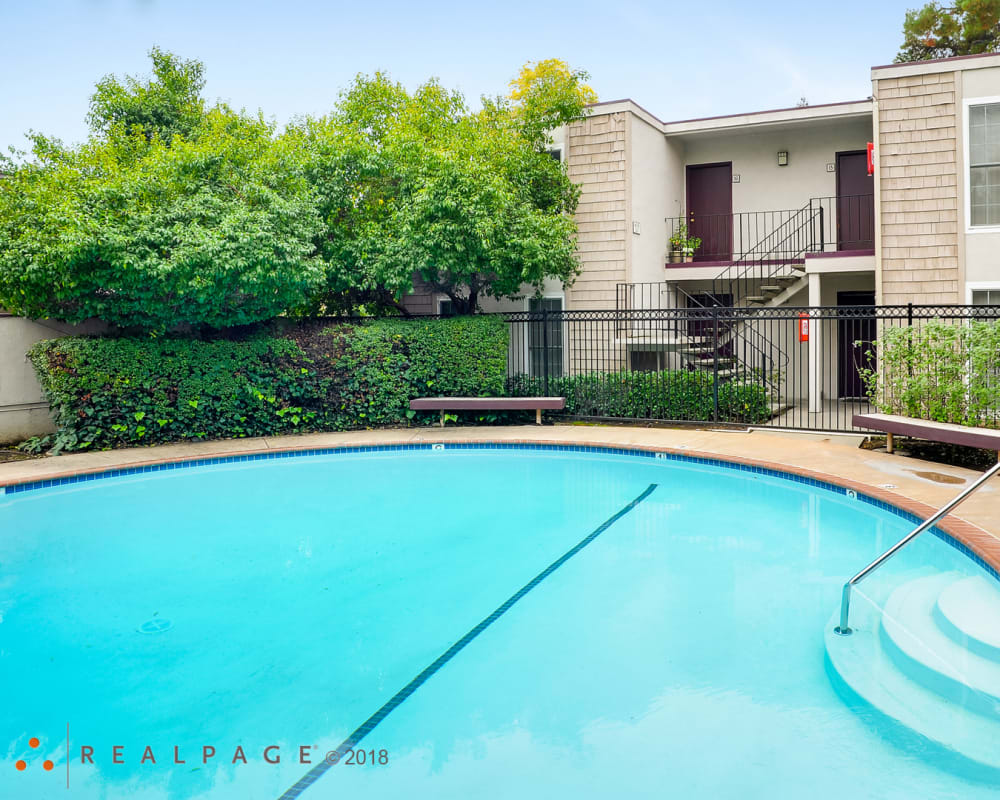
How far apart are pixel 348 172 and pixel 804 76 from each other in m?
21.8

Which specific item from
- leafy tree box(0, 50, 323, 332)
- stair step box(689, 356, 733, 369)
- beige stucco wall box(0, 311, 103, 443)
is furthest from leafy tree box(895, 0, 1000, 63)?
beige stucco wall box(0, 311, 103, 443)

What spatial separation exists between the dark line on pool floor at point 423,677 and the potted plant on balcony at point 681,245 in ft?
30.1

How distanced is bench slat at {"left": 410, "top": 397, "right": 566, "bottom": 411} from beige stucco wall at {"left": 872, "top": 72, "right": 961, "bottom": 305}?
522 centimetres

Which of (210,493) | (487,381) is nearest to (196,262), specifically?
(210,493)

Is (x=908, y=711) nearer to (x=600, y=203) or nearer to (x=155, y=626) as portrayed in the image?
(x=155, y=626)

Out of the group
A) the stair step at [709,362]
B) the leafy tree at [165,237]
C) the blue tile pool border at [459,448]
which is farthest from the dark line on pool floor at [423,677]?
the stair step at [709,362]

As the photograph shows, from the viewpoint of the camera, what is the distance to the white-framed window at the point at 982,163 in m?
11.2

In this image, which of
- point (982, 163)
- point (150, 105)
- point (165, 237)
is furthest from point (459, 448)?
point (150, 105)

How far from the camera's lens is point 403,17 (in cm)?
1811

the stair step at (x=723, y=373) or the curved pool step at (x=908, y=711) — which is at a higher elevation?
the stair step at (x=723, y=373)

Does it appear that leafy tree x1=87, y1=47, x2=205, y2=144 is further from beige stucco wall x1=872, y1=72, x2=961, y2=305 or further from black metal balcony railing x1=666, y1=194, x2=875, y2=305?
beige stucco wall x1=872, y1=72, x2=961, y2=305

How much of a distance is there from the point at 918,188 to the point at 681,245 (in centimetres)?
434

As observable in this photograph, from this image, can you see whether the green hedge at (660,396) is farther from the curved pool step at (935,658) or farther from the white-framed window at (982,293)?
the curved pool step at (935,658)

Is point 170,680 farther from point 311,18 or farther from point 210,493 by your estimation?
point 311,18
